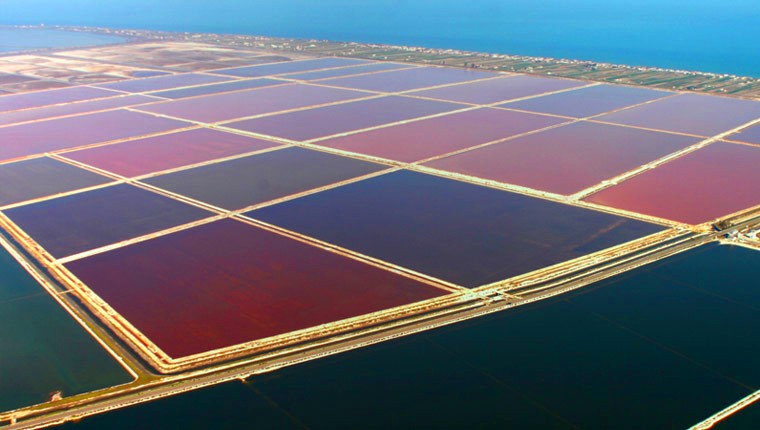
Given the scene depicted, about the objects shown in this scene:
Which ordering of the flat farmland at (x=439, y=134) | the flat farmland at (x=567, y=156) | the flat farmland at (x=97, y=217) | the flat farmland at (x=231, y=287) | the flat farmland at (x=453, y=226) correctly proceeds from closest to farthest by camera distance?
1. the flat farmland at (x=231, y=287)
2. the flat farmland at (x=453, y=226)
3. the flat farmland at (x=97, y=217)
4. the flat farmland at (x=567, y=156)
5. the flat farmland at (x=439, y=134)

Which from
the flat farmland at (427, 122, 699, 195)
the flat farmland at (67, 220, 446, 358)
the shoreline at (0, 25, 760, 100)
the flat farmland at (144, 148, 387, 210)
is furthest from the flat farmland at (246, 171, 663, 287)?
the shoreline at (0, 25, 760, 100)

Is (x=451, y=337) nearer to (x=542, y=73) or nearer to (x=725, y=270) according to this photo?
(x=725, y=270)

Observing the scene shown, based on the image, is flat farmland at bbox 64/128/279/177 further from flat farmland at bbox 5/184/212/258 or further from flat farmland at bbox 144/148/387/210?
flat farmland at bbox 5/184/212/258

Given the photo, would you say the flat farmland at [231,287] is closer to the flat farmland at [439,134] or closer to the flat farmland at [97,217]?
the flat farmland at [97,217]

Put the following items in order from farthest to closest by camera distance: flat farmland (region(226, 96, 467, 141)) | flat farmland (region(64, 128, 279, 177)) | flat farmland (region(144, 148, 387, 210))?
flat farmland (region(226, 96, 467, 141)) < flat farmland (region(64, 128, 279, 177)) < flat farmland (region(144, 148, 387, 210))

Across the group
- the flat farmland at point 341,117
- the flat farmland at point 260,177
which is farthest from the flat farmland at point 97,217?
the flat farmland at point 341,117

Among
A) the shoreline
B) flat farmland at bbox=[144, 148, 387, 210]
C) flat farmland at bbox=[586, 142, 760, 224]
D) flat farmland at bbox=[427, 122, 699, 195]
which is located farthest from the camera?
the shoreline

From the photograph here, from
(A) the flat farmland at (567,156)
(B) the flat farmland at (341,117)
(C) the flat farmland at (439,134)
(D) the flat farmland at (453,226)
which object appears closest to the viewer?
(D) the flat farmland at (453,226)
